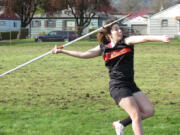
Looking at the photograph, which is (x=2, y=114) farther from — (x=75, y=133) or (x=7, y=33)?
(x=7, y=33)

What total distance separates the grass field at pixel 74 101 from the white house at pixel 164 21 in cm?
3848

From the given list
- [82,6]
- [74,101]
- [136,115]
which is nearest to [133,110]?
[136,115]

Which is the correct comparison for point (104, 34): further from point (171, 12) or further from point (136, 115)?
point (171, 12)

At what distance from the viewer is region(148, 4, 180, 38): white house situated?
54022mm

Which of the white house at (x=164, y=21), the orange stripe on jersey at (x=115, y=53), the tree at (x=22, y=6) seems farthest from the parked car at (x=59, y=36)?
the orange stripe on jersey at (x=115, y=53)

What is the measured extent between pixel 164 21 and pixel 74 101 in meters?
50.4

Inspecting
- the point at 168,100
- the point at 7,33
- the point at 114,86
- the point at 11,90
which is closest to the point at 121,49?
the point at 114,86

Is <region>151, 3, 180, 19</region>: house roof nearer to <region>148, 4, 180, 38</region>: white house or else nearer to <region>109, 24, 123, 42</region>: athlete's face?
<region>148, 4, 180, 38</region>: white house

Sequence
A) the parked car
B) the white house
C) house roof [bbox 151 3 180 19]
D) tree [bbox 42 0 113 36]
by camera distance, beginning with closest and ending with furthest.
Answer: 1. the parked car
2. tree [bbox 42 0 113 36]
3. the white house
4. house roof [bbox 151 3 180 19]

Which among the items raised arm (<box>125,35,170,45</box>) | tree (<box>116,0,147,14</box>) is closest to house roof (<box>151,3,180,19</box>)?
tree (<box>116,0,147,14</box>)

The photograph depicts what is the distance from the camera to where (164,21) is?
57.9 metres

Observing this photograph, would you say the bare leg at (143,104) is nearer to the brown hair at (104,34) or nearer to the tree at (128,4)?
the brown hair at (104,34)

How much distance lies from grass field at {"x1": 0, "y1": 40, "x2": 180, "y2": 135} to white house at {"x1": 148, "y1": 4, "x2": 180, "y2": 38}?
38.5 meters

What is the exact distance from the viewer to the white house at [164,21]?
177 feet
